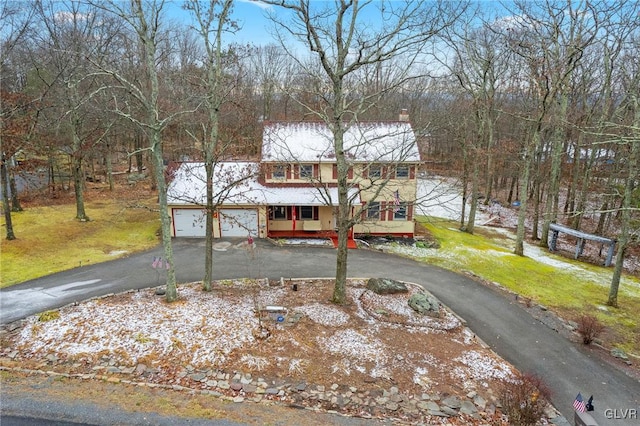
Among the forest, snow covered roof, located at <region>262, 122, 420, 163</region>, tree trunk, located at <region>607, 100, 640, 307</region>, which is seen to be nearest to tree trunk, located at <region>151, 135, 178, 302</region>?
the forest

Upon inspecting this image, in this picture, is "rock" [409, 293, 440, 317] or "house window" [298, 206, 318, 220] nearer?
"rock" [409, 293, 440, 317]

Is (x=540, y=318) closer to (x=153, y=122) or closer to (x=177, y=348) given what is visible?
(x=177, y=348)

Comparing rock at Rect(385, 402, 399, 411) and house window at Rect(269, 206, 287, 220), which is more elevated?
house window at Rect(269, 206, 287, 220)

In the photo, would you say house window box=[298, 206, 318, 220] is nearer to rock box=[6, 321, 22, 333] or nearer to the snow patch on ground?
the snow patch on ground

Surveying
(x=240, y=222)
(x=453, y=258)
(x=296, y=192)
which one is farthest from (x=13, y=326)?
(x=453, y=258)

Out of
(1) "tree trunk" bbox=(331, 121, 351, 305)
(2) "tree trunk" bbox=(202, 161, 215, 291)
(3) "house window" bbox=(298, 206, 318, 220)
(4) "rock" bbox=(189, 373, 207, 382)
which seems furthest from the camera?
(3) "house window" bbox=(298, 206, 318, 220)

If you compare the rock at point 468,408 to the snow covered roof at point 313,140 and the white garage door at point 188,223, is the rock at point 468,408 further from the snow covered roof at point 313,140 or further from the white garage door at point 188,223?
the white garage door at point 188,223
